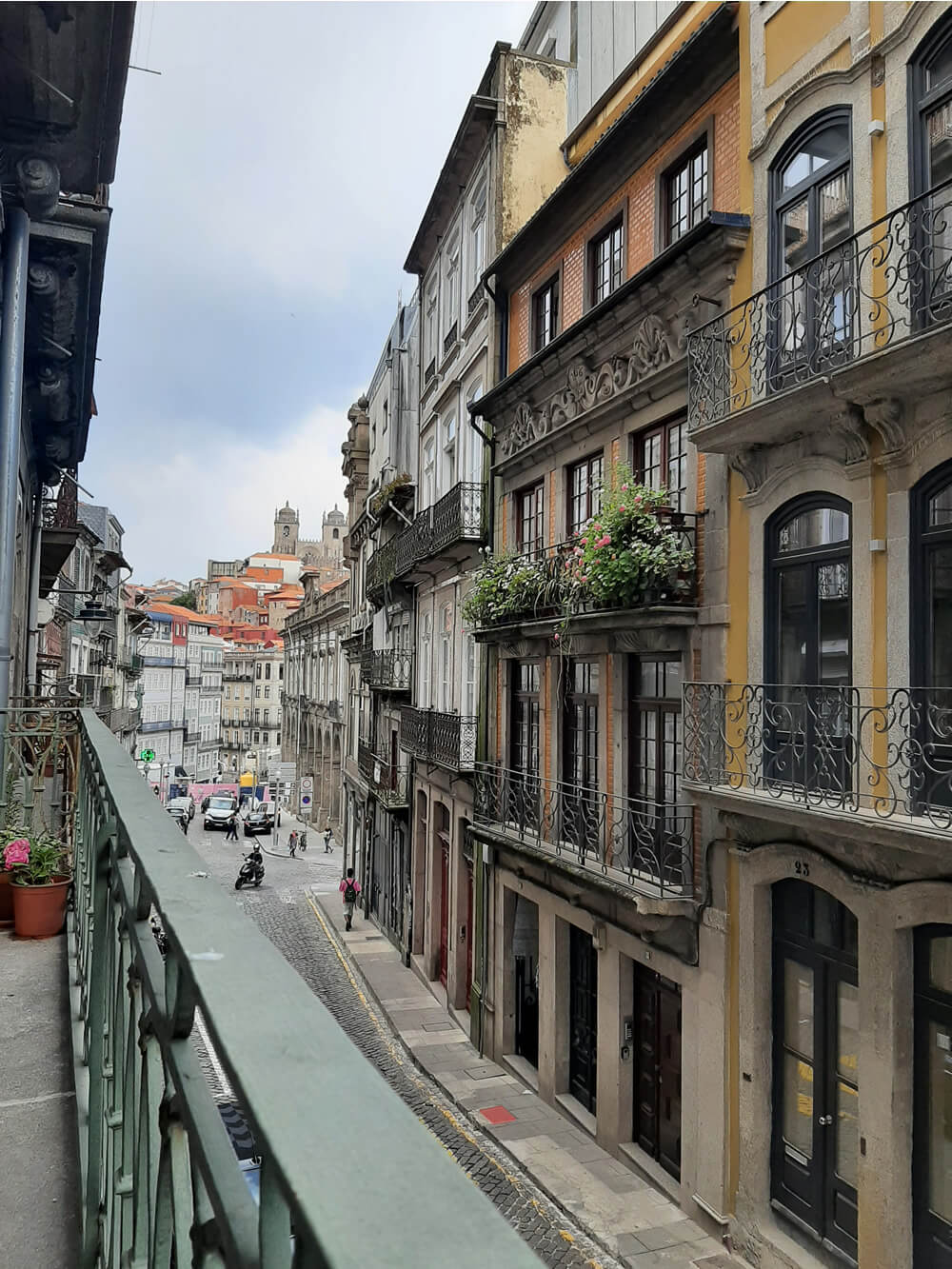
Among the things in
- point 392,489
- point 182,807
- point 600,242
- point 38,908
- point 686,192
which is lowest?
point 182,807

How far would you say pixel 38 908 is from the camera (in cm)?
570

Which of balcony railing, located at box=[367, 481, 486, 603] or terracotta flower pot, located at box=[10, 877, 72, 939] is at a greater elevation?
balcony railing, located at box=[367, 481, 486, 603]

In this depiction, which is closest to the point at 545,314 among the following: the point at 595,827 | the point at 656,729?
the point at 656,729

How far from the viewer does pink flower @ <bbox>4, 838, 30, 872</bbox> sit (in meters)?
5.65

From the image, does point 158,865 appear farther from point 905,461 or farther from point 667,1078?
point 667,1078

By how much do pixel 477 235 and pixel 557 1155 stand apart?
17730mm

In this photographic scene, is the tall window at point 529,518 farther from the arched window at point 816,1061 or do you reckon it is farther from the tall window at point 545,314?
the arched window at point 816,1061

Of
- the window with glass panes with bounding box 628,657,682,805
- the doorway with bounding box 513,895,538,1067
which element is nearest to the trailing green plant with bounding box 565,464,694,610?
the window with glass panes with bounding box 628,657,682,805

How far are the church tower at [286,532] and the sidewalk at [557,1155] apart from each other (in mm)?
144973

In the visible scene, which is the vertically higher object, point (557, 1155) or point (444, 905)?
point (444, 905)

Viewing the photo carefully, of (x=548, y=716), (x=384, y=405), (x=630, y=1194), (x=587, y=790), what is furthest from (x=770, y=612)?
(x=384, y=405)

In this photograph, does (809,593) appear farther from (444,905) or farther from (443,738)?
(444,905)

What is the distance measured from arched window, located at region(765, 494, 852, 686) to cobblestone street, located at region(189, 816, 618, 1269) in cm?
568

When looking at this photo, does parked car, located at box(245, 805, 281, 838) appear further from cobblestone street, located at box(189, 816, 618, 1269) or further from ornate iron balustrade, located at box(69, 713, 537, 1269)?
ornate iron balustrade, located at box(69, 713, 537, 1269)
